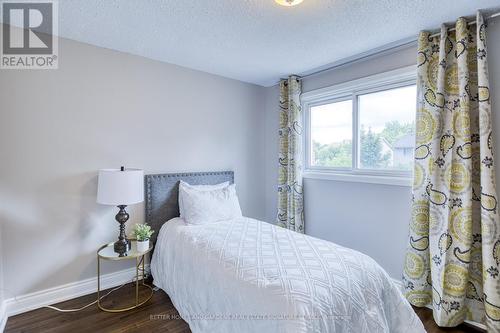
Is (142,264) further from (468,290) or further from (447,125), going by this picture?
(447,125)

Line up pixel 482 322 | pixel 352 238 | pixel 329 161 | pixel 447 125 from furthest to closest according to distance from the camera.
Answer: pixel 329 161, pixel 352 238, pixel 447 125, pixel 482 322

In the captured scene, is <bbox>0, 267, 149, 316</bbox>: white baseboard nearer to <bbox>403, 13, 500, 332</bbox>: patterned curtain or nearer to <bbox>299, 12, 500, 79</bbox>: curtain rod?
<bbox>403, 13, 500, 332</bbox>: patterned curtain

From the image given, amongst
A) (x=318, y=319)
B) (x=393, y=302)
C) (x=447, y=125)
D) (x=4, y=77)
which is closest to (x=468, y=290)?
(x=393, y=302)

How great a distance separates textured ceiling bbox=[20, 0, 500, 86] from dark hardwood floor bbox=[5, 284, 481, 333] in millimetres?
2355

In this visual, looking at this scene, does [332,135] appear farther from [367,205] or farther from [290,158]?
[367,205]

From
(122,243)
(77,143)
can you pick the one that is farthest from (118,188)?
(77,143)

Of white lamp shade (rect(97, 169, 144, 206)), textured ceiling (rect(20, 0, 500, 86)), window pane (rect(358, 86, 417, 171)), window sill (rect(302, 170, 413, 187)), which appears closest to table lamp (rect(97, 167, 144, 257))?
white lamp shade (rect(97, 169, 144, 206))

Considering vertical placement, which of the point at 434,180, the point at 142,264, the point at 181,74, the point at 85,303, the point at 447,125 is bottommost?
the point at 85,303

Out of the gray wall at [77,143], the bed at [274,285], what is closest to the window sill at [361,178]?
the bed at [274,285]

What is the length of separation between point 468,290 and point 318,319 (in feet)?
5.06

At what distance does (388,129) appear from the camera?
2598mm

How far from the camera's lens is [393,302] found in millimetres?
1680

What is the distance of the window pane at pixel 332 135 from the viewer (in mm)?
2955

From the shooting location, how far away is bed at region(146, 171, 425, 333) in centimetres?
135
